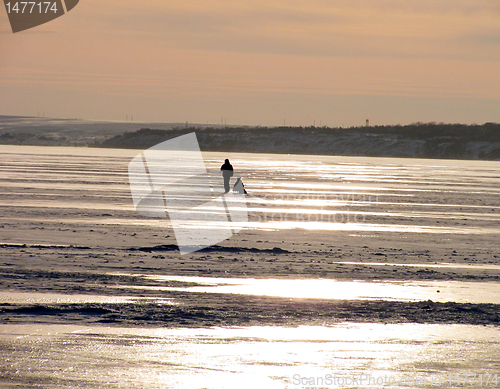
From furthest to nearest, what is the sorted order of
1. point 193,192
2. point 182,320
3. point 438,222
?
1. point 193,192
2. point 438,222
3. point 182,320

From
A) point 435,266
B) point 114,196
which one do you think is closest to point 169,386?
point 435,266

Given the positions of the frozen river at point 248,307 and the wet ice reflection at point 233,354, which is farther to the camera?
the frozen river at point 248,307

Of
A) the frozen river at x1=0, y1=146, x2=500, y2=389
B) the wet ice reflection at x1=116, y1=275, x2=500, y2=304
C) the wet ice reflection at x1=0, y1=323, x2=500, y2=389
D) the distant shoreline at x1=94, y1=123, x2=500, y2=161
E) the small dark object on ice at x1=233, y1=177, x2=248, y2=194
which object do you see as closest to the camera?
the wet ice reflection at x1=0, y1=323, x2=500, y2=389

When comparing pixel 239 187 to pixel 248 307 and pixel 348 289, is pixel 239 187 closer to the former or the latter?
pixel 348 289

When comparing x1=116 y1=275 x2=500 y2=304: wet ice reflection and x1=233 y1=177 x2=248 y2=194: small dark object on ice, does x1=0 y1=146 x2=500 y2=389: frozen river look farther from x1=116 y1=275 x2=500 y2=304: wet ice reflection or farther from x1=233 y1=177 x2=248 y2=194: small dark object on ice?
x1=233 y1=177 x2=248 y2=194: small dark object on ice

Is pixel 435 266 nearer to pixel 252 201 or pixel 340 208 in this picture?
pixel 340 208

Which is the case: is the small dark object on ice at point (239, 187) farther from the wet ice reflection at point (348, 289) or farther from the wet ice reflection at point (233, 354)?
the wet ice reflection at point (233, 354)

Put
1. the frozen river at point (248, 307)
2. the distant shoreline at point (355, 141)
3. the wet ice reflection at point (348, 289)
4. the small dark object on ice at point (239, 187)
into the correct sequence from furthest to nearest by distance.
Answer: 1. the distant shoreline at point (355, 141)
2. the small dark object on ice at point (239, 187)
3. the wet ice reflection at point (348, 289)
4. the frozen river at point (248, 307)

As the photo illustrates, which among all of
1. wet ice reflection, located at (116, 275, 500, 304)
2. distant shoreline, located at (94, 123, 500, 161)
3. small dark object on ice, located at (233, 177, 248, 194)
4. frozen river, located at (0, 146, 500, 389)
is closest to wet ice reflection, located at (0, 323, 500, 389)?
frozen river, located at (0, 146, 500, 389)

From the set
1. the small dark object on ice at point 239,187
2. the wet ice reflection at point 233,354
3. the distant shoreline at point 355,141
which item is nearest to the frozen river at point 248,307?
the wet ice reflection at point 233,354

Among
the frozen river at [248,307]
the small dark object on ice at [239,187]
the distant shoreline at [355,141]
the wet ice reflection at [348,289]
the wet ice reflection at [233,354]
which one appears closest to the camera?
the wet ice reflection at [233,354]

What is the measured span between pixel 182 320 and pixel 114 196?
19686mm

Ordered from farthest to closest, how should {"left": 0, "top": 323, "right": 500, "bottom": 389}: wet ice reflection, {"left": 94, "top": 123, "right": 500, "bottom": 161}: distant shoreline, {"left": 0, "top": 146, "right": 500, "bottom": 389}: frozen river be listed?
{"left": 94, "top": 123, "right": 500, "bottom": 161}: distant shoreline < {"left": 0, "top": 146, "right": 500, "bottom": 389}: frozen river < {"left": 0, "top": 323, "right": 500, "bottom": 389}: wet ice reflection

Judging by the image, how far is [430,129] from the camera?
184 m
